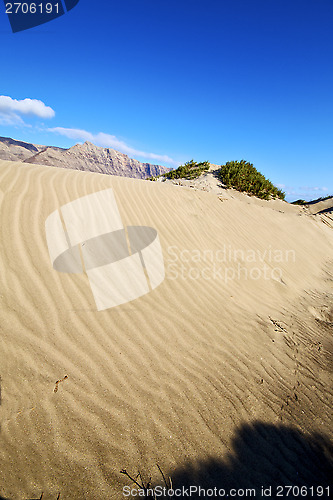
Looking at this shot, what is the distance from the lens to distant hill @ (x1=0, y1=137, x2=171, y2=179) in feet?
175

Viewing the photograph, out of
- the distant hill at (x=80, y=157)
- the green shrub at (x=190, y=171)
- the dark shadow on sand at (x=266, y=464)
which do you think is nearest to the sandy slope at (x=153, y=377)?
the dark shadow on sand at (x=266, y=464)

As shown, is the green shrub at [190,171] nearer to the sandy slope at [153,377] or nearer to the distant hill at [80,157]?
the sandy slope at [153,377]

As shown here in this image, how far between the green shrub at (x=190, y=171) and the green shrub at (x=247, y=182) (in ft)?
3.35

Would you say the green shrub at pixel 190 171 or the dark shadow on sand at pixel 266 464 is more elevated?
the green shrub at pixel 190 171

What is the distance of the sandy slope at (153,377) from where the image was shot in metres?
1.54

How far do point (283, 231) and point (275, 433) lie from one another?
6.38 m

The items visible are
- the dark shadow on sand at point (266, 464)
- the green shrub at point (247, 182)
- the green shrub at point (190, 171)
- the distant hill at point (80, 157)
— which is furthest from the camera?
the distant hill at point (80, 157)

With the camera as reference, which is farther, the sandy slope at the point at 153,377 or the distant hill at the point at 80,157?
the distant hill at the point at 80,157

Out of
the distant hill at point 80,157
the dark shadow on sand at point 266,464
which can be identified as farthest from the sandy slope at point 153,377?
the distant hill at point 80,157

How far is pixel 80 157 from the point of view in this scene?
63.1 m

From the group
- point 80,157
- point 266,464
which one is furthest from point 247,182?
point 80,157

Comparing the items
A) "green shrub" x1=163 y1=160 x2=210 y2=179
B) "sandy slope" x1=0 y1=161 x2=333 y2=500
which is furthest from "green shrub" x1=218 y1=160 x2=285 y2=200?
"sandy slope" x1=0 y1=161 x2=333 y2=500

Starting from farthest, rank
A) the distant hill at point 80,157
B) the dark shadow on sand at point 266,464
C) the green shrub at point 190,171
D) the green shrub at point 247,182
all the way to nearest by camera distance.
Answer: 1. the distant hill at point 80,157
2. the green shrub at point 190,171
3. the green shrub at point 247,182
4. the dark shadow on sand at point 266,464

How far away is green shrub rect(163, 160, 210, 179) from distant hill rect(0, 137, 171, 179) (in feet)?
146
